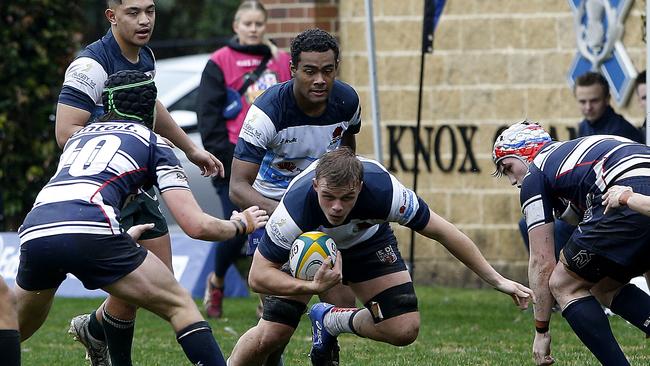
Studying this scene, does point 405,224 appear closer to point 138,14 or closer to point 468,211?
point 138,14

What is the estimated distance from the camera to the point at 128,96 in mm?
5707

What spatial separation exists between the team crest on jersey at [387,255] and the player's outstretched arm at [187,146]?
101 centimetres

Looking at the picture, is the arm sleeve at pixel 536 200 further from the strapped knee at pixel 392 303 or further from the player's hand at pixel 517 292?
the strapped knee at pixel 392 303

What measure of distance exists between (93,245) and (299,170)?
68.0 inches

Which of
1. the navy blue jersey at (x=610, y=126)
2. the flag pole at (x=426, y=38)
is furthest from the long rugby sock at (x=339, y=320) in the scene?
the flag pole at (x=426, y=38)

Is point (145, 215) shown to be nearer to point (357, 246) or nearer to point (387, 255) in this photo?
point (357, 246)

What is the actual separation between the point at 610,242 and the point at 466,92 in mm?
5553

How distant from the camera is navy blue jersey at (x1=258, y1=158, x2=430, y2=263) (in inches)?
229

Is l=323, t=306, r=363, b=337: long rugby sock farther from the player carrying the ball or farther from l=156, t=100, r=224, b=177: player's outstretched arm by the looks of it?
l=156, t=100, r=224, b=177: player's outstretched arm

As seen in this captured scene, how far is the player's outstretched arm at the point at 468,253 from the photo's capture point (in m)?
6.01

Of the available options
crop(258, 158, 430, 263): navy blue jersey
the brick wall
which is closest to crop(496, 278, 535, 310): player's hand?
crop(258, 158, 430, 263): navy blue jersey

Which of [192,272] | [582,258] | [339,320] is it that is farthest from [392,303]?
[192,272]

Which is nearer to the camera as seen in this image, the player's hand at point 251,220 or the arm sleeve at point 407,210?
the player's hand at point 251,220

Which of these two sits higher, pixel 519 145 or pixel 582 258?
pixel 519 145
